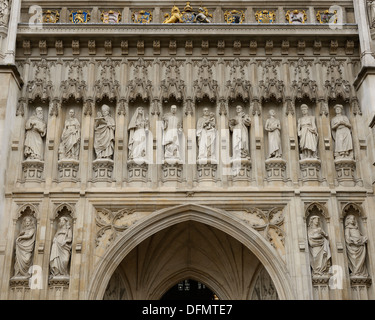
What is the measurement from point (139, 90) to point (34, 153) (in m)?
2.98

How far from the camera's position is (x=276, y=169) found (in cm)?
1367

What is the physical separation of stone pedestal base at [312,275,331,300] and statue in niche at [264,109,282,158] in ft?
9.84

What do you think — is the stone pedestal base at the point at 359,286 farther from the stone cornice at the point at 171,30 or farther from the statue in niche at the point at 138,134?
the stone cornice at the point at 171,30

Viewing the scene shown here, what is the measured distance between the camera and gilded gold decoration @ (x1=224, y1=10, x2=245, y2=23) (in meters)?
15.1

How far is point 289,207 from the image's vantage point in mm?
13312

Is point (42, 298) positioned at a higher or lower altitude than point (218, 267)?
lower

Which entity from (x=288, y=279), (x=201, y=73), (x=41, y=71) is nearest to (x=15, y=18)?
(x=41, y=71)

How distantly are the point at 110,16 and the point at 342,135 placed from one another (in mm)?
6713

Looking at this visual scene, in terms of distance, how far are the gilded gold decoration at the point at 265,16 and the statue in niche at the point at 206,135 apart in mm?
2982

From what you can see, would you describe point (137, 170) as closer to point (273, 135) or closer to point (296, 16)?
point (273, 135)

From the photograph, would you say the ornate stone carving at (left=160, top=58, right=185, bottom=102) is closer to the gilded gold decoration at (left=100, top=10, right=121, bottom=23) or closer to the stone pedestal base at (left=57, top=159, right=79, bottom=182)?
the gilded gold decoration at (left=100, top=10, right=121, bottom=23)

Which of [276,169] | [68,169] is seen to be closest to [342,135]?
[276,169]
